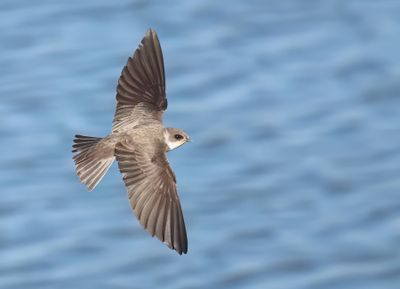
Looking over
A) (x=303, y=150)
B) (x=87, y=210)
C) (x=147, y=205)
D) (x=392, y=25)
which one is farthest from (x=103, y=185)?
(x=147, y=205)

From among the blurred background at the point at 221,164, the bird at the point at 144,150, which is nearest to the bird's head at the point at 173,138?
the bird at the point at 144,150

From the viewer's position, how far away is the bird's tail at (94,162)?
27.7ft

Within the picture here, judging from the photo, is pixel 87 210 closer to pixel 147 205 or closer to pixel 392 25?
pixel 392 25

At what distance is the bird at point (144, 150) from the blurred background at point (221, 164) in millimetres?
4079

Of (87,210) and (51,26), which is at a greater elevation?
(51,26)

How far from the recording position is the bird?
8180mm

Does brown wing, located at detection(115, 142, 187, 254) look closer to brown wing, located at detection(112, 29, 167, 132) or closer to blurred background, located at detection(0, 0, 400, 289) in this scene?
brown wing, located at detection(112, 29, 167, 132)

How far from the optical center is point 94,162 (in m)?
8.48

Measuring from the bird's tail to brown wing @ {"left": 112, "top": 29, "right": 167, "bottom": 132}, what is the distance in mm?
277

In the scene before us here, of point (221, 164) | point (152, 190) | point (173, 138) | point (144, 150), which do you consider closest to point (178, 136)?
point (173, 138)

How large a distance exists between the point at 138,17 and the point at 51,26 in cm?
74

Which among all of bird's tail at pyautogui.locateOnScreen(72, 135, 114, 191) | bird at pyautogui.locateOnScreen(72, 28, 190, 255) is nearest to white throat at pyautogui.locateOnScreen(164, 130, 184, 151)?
bird at pyautogui.locateOnScreen(72, 28, 190, 255)

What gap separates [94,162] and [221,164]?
5201 mm

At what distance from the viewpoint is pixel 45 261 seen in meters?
13.1
